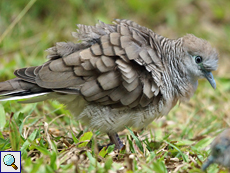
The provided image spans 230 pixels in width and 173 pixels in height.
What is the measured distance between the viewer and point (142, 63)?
3566 millimetres

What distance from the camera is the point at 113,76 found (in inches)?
137

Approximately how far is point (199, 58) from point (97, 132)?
158cm

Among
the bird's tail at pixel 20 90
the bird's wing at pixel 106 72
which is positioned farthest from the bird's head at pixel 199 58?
the bird's tail at pixel 20 90

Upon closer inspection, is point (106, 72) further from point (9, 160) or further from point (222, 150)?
point (222, 150)

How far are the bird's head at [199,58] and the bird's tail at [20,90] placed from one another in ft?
5.76

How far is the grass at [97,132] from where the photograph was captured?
126 inches

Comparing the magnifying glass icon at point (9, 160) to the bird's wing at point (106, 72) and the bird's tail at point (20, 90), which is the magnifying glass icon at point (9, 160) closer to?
the bird's tail at point (20, 90)

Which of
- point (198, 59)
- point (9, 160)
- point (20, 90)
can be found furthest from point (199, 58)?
point (9, 160)

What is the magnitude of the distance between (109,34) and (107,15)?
433 cm

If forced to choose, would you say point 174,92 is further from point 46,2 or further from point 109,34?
point 46,2

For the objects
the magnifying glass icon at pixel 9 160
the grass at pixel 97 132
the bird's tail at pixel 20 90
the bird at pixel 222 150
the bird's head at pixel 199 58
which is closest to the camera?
the bird at pixel 222 150

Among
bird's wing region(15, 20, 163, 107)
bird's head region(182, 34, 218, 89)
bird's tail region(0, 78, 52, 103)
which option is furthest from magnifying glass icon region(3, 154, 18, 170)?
bird's head region(182, 34, 218, 89)

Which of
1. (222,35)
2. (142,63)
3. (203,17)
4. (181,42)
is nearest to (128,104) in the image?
(142,63)

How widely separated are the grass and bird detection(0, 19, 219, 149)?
0.94 ft
